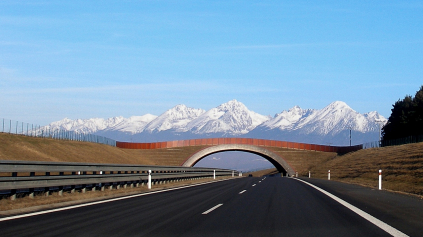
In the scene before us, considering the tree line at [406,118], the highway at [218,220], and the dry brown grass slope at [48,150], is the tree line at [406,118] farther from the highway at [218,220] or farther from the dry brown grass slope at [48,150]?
the highway at [218,220]

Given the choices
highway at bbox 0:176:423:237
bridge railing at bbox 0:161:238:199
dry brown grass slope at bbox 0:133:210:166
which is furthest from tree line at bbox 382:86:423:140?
highway at bbox 0:176:423:237

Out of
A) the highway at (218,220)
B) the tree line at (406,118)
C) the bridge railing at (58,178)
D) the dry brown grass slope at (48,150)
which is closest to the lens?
the highway at (218,220)

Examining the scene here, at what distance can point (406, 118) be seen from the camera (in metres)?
95.8

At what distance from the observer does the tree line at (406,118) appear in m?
90.9

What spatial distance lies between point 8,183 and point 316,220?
8224 mm

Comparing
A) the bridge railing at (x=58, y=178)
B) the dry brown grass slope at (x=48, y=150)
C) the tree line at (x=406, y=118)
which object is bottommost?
the bridge railing at (x=58, y=178)

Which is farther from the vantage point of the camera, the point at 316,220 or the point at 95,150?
the point at 95,150

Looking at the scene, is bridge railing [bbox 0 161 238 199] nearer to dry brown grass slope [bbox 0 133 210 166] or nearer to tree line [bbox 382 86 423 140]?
dry brown grass slope [bbox 0 133 210 166]

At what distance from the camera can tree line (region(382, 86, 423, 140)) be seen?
298ft

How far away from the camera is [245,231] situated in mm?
9422

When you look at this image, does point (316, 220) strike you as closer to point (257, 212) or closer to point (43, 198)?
point (257, 212)

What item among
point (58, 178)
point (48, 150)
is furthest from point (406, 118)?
point (58, 178)

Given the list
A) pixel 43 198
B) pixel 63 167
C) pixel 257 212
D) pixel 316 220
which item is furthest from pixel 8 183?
pixel 316 220

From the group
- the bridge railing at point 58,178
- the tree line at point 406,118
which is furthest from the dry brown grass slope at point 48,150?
the tree line at point 406,118
